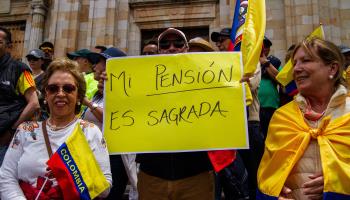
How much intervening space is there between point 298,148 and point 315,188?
253 millimetres

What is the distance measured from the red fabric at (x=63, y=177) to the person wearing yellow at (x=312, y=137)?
47.3 inches

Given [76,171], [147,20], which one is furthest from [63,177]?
[147,20]

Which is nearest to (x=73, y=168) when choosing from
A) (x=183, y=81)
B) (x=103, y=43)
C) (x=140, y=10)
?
(x=183, y=81)

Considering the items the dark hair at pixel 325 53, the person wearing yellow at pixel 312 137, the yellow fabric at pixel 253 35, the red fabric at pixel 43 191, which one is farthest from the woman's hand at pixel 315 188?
the red fabric at pixel 43 191

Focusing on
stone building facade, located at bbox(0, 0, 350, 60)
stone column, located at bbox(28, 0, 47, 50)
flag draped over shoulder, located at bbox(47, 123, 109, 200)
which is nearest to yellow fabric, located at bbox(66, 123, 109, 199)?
flag draped over shoulder, located at bbox(47, 123, 109, 200)

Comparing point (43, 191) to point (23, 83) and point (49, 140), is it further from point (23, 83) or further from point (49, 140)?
point (23, 83)

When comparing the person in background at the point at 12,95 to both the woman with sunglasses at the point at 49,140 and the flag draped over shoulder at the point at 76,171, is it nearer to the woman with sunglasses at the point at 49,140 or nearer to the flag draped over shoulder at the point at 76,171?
the woman with sunglasses at the point at 49,140

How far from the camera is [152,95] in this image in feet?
10.1

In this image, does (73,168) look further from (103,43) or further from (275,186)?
(103,43)

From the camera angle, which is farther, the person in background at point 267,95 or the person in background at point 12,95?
the person in background at point 267,95

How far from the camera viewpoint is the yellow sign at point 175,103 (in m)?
2.87

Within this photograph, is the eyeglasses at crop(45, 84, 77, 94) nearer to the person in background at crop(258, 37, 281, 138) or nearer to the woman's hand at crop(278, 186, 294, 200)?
the woman's hand at crop(278, 186, 294, 200)

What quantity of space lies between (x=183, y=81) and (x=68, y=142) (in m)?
1.07

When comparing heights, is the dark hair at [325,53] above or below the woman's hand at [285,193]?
above
